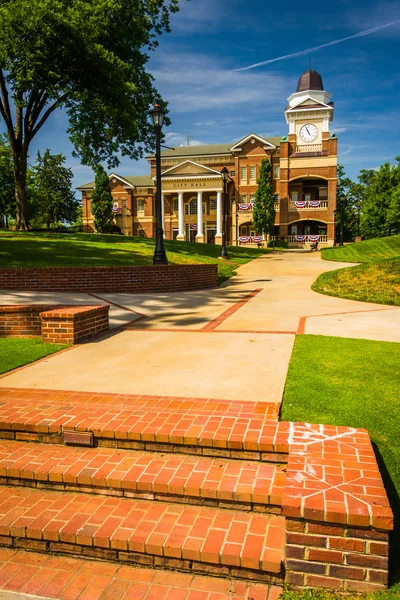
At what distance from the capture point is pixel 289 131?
165ft

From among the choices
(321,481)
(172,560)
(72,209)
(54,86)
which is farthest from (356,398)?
(72,209)

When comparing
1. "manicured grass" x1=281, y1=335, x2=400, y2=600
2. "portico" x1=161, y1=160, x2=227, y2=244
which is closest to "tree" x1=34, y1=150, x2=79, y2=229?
"portico" x1=161, y1=160, x2=227, y2=244

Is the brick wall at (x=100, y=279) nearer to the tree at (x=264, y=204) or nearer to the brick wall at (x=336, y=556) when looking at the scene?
the brick wall at (x=336, y=556)

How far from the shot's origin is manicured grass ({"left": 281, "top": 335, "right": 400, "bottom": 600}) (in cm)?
321

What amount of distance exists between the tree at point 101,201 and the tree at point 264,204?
60.6 feet

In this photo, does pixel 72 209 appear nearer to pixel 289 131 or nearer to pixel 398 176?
Answer: pixel 289 131

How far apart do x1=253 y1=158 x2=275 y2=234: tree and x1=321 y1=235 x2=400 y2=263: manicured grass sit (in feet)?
59.3

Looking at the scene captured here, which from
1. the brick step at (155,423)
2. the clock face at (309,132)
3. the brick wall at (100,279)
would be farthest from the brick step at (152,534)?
the clock face at (309,132)

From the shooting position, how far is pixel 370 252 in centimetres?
2642

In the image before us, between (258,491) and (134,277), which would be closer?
(258,491)

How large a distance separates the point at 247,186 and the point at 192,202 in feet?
27.2

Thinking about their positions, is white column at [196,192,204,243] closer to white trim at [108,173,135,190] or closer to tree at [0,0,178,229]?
white trim at [108,173,135,190]

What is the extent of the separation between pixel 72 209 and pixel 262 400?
5499 centimetres

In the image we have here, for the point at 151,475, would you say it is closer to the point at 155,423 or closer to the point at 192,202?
the point at 155,423
